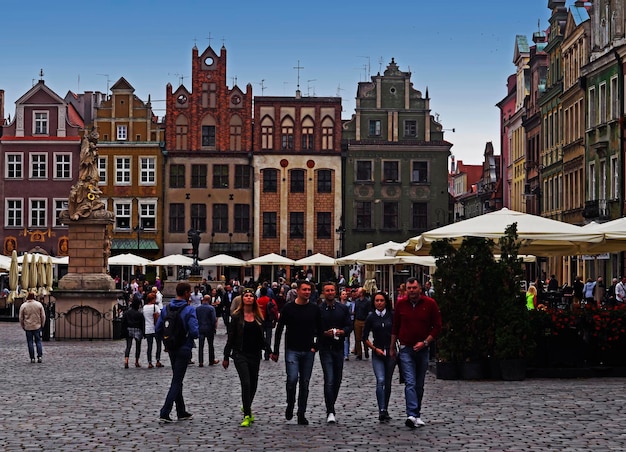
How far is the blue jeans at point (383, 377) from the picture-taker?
1509 cm

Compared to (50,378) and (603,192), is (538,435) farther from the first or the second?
(603,192)

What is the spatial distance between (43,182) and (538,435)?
6683 cm

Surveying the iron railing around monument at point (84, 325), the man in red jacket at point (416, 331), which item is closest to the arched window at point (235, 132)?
the iron railing around monument at point (84, 325)

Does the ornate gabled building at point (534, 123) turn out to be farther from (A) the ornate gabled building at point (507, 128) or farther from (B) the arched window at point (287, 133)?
(B) the arched window at point (287, 133)

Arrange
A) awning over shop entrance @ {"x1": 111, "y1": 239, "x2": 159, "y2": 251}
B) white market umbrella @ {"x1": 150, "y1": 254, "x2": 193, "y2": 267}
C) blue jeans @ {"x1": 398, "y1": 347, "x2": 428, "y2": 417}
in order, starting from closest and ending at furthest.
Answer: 1. blue jeans @ {"x1": 398, "y1": 347, "x2": 428, "y2": 417}
2. white market umbrella @ {"x1": 150, "y1": 254, "x2": 193, "y2": 267}
3. awning over shop entrance @ {"x1": 111, "y1": 239, "x2": 159, "y2": 251}

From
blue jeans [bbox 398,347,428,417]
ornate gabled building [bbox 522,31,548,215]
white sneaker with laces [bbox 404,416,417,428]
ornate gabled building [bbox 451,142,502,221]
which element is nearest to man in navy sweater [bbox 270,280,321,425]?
blue jeans [bbox 398,347,428,417]

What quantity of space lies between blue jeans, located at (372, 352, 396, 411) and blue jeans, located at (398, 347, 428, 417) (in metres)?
0.40

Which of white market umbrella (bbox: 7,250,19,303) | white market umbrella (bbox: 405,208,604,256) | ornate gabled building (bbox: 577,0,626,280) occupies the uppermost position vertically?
ornate gabled building (bbox: 577,0,626,280)

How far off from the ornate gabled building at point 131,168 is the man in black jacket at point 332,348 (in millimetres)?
61795

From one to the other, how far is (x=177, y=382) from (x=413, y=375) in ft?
9.28

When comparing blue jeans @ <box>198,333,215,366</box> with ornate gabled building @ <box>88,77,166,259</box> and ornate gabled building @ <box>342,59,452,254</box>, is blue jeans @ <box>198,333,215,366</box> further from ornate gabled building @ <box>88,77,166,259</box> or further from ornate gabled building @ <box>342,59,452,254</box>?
ornate gabled building @ <box>342,59,452,254</box>

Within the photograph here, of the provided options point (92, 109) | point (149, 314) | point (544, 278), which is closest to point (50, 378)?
point (149, 314)

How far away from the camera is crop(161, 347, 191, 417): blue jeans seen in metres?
15.0

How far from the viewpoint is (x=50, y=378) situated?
2211cm
